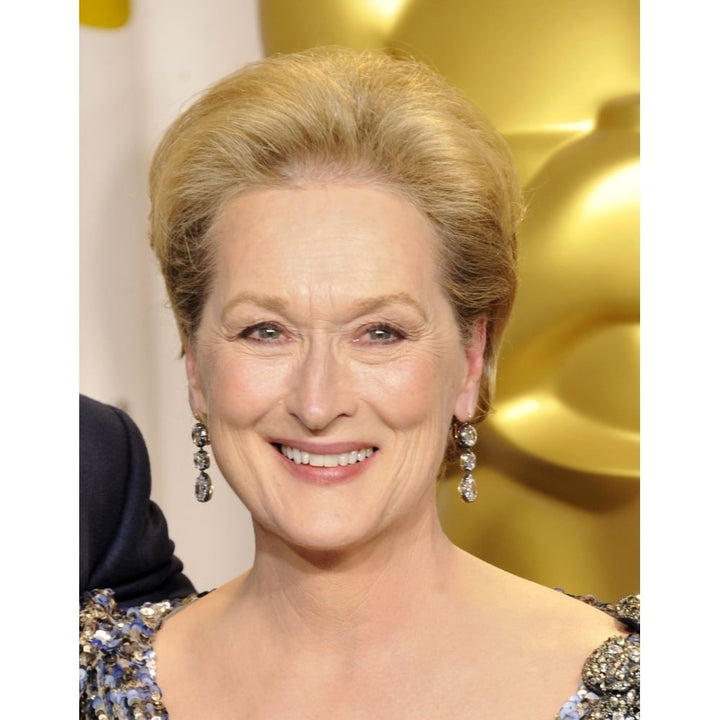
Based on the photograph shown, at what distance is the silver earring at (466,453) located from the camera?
1756 mm

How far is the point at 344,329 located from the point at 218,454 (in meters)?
0.22

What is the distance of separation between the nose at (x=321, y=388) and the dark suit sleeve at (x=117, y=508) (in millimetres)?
612

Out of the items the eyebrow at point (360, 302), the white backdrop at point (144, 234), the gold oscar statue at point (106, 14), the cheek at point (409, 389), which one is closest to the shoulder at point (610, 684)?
the cheek at point (409, 389)

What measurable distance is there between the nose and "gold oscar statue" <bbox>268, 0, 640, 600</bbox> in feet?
2.51

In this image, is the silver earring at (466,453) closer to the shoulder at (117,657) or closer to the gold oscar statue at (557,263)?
the shoulder at (117,657)

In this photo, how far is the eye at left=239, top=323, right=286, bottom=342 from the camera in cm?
157

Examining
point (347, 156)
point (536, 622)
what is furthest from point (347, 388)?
point (536, 622)

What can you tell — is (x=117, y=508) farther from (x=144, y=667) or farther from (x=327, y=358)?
(x=327, y=358)

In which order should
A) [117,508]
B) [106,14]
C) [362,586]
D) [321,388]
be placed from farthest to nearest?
[106,14] → [117,508] → [362,586] → [321,388]

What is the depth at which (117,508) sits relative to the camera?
Answer: 2094mm

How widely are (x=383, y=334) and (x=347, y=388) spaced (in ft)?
0.25

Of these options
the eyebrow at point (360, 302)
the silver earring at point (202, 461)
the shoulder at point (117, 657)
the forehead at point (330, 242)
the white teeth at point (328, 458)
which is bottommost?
the shoulder at point (117, 657)
